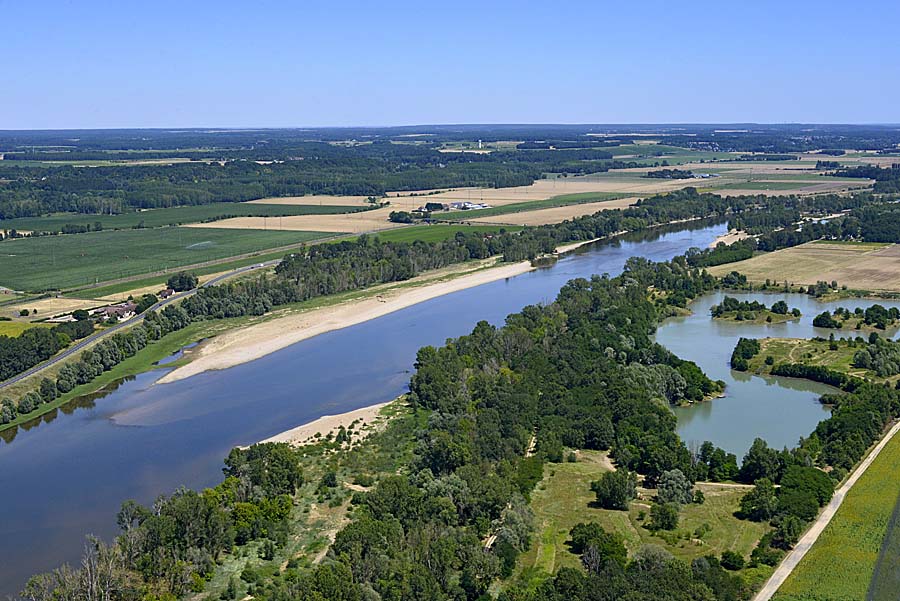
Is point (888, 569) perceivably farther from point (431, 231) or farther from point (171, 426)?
point (431, 231)

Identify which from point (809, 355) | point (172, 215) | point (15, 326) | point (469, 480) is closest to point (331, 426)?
point (469, 480)

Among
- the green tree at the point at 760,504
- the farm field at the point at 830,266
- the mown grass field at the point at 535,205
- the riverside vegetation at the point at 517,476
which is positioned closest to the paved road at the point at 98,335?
the riverside vegetation at the point at 517,476

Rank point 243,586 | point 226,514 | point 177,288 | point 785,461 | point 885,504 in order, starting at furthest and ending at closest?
point 177,288 < point 785,461 < point 885,504 < point 226,514 < point 243,586

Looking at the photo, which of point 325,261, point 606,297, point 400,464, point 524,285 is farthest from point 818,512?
point 325,261

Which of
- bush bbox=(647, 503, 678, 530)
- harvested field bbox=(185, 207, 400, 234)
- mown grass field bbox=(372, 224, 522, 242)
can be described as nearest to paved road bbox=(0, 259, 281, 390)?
mown grass field bbox=(372, 224, 522, 242)

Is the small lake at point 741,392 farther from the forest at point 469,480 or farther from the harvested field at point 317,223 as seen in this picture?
the harvested field at point 317,223

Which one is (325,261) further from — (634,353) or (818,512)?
(818,512)
